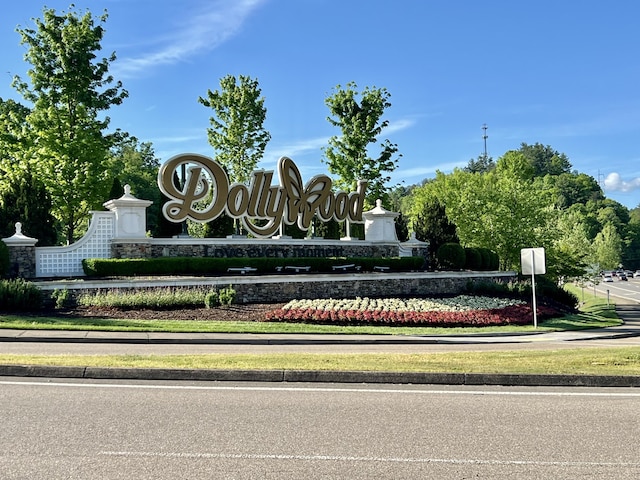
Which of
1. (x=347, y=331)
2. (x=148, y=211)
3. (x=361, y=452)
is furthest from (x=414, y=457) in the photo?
(x=148, y=211)

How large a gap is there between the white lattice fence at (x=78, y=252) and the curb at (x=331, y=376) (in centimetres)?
1857

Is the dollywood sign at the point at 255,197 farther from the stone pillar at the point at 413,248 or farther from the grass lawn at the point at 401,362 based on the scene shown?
the grass lawn at the point at 401,362

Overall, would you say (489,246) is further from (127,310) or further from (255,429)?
(255,429)

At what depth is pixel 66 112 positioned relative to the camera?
121 feet

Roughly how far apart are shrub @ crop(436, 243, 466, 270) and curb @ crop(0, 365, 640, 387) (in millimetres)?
30522

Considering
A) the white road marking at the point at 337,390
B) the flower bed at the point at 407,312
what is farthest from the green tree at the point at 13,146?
the white road marking at the point at 337,390

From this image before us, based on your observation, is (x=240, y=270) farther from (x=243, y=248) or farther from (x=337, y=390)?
(x=337, y=390)

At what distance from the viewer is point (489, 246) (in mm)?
48500

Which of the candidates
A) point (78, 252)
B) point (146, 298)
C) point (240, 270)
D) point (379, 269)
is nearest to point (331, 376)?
point (146, 298)

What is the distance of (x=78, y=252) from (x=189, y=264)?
499 centimetres

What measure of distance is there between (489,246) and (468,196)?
17.0 ft

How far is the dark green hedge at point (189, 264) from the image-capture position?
27094mm

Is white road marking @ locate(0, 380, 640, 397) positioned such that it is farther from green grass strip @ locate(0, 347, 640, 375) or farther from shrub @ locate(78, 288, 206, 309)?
shrub @ locate(78, 288, 206, 309)

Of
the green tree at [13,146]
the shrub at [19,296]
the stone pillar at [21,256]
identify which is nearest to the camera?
the shrub at [19,296]
